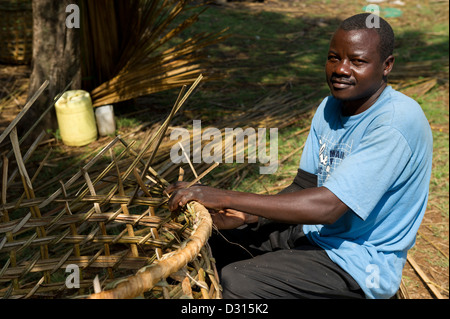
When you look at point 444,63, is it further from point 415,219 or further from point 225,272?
point 225,272

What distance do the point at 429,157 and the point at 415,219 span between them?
219 mm

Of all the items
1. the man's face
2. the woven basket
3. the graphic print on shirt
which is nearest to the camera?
the man's face

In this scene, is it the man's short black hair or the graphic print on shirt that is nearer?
the man's short black hair

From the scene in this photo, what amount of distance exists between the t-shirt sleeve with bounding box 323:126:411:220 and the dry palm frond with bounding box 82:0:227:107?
8.17 ft

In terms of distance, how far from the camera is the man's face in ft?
5.12

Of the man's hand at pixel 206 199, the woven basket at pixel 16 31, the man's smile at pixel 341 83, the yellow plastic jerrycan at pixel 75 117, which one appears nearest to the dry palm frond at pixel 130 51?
the yellow plastic jerrycan at pixel 75 117

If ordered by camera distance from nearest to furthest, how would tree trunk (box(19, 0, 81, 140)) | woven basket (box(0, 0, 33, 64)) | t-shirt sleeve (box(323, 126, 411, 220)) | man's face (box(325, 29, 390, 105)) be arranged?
t-shirt sleeve (box(323, 126, 411, 220)), man's face (box(325, 29, 390, 105)), tree trunk (box(19, 0, 81, 140)), woven basket (box(0, 0, 33, 64))

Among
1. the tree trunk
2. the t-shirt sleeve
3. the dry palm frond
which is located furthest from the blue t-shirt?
Result: the tree trunk

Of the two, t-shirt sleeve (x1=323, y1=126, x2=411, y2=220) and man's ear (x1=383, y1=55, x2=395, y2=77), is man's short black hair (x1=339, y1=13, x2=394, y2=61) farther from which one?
t-shirt sleeve (x1=323, y1=126, x2=411, y2=220)

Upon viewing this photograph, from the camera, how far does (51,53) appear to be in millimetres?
3662

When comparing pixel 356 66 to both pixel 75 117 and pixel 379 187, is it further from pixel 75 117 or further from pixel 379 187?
pixel 75 117

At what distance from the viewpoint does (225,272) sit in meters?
1.53

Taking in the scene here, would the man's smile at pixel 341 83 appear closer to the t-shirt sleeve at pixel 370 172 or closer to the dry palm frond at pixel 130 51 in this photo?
the t-shirt sleeve at pixel 370 172

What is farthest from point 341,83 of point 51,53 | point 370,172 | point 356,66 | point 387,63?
point 51,53
